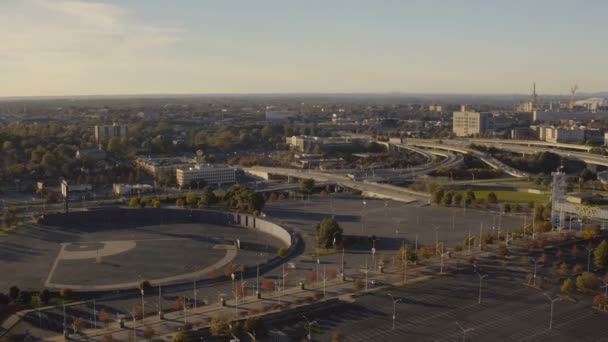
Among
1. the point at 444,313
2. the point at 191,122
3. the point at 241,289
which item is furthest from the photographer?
the point at 191,122

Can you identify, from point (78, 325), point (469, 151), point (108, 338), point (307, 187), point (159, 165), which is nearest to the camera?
point (108, 338)

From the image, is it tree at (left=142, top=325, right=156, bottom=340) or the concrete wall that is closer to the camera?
tree at (left=142, top=325, right=156, bottom=340)

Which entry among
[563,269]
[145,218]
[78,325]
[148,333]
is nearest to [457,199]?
[563,269]

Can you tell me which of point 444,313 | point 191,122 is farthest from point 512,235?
point 191,122

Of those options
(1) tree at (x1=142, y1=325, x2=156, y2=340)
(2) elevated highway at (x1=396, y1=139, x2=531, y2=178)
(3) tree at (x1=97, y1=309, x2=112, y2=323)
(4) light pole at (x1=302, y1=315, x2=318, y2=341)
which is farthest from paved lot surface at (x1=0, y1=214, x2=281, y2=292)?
(2) elevated highway at (x1=396, y1=139, x2=531, y2=178)

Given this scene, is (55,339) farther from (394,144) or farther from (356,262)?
(394,144)

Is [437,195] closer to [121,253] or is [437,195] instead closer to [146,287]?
[121,253]

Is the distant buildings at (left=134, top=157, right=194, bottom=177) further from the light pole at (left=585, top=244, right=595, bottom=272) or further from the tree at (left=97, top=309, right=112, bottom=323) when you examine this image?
the light pole at (left=585, top=244, right=595, bottom=272)
